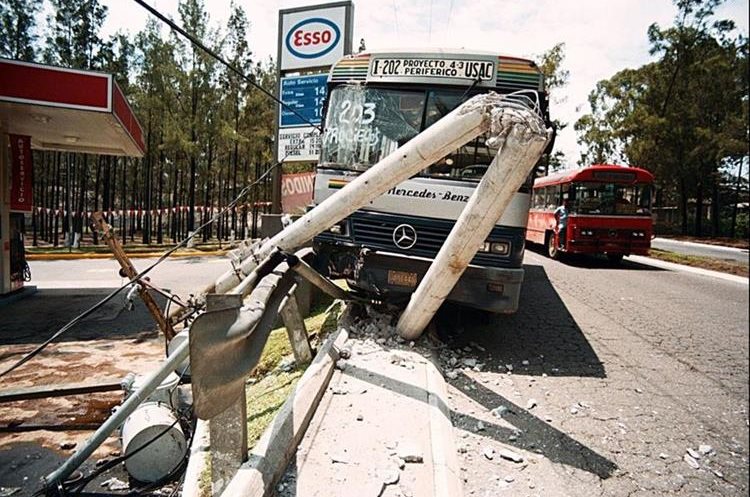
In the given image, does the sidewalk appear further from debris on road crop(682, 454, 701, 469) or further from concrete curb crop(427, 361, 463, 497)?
debris on road crop(682, 454, 701, 469)

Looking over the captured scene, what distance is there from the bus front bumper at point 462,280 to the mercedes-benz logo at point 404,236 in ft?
0.49

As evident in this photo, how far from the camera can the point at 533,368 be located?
5.10 m

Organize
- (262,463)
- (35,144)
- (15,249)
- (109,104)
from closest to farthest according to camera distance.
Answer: (262,463) < (109,104) < (15,249) < (35,144)

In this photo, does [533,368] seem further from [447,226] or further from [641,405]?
[447,226]

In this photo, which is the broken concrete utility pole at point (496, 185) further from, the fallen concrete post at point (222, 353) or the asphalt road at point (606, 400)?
the fallen concrete post at point (222, 353)

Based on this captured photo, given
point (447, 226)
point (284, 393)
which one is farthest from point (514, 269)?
point (284, 393)

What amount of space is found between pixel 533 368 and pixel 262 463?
3.59 m

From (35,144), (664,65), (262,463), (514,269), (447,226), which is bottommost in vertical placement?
(262,463)

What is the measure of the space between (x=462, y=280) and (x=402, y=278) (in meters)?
0.69

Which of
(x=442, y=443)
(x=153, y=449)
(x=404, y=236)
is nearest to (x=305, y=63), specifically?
(x=404, y=236)

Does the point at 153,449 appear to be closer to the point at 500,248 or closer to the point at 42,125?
the point at 500,248

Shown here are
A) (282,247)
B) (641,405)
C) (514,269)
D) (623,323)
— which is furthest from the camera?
(623,323)

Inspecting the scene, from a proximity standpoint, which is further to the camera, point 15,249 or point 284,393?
point 15,249

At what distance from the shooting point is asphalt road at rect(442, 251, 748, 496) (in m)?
2.93
